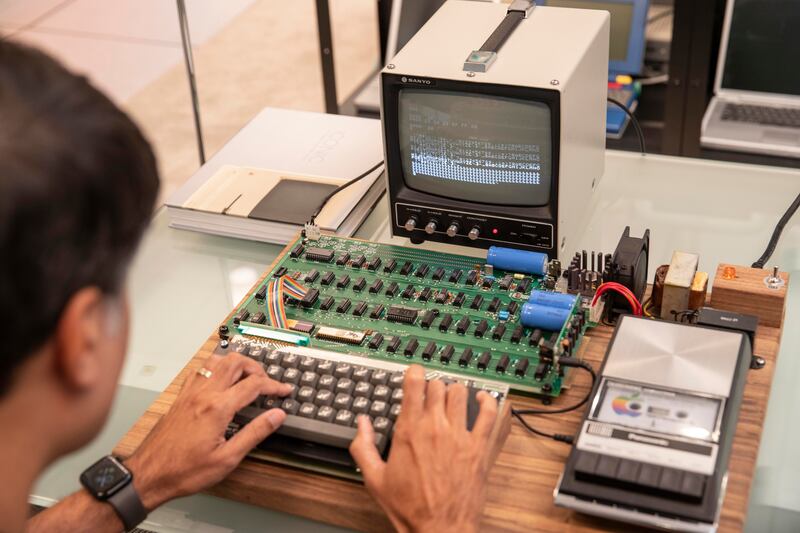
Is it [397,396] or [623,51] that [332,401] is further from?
[623,51]

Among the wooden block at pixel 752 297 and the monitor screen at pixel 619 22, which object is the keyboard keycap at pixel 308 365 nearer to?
the wooden block at pixel 752 297

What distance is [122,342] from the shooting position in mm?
860

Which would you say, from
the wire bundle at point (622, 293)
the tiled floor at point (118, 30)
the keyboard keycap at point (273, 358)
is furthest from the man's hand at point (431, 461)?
the tiled floor at point (118, 30)

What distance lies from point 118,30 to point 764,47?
302 cm

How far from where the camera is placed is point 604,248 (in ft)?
5.46

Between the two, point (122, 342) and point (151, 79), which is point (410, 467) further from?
point (151, 79)

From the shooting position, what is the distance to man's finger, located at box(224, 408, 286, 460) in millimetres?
1215

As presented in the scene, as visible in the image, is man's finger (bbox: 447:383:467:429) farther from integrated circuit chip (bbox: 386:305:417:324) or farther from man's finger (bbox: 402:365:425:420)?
integrated circuit chip (bbox: 386:305:417:324)

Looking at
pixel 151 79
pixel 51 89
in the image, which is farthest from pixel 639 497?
pixel 151 79

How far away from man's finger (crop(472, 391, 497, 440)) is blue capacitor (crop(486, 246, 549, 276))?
0.35 m

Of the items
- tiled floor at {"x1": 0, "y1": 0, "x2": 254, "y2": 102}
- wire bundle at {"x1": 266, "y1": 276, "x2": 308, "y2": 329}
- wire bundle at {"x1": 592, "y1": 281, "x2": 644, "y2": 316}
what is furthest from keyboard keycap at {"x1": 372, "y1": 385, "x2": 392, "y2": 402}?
tiled floor at {"x1": 0, "y1": 0, "x2": 254, "y2": 102}

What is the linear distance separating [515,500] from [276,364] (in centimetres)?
38

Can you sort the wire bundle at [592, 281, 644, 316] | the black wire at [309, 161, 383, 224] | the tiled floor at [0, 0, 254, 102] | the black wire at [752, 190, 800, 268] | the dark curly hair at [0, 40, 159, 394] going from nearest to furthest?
the dark curly hair at [0, 40, 159, 394]
the wire bundle at [592, 281, 644, 316]
the black wire at [752, 190, 800, 268]
the black wire at [309, 161, 383, 224]
the tiled floor at [0, 0, 254, 102]

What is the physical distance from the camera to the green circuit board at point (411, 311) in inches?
52.6
